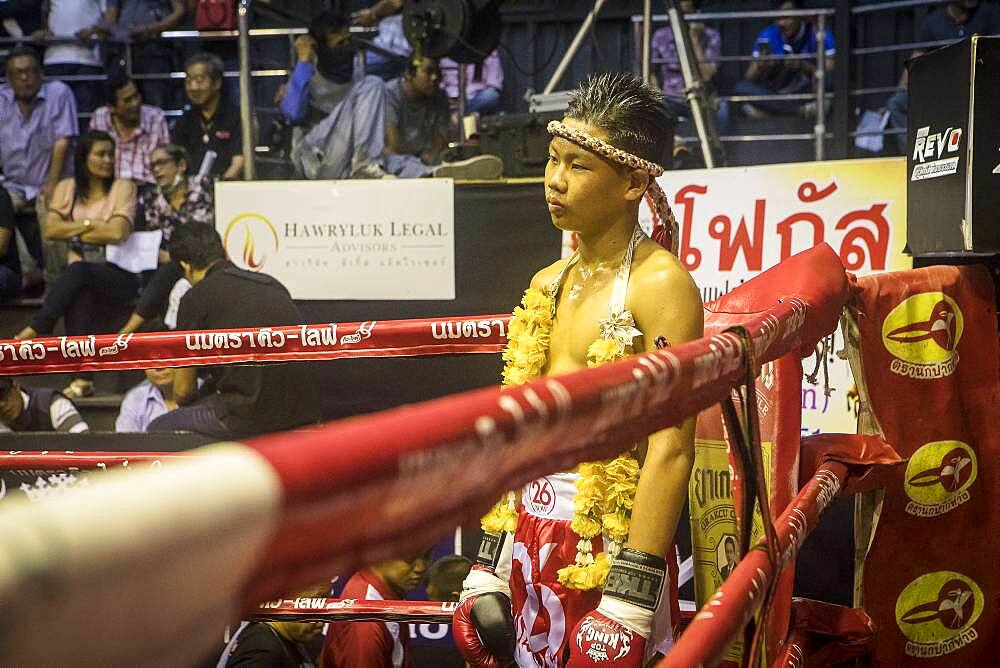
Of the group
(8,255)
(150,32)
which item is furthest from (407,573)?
(150,32)

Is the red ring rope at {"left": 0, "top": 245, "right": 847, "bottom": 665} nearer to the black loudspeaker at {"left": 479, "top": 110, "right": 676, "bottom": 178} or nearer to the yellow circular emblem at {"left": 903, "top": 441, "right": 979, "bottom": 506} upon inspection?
the yellow circular emblem at {"left": 903, "top": 441, "right": 979, "bottom": 506}

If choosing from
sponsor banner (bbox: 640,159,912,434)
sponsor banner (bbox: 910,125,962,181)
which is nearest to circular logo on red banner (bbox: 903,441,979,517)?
sponsor banner (bbox: 910,125,962,181)

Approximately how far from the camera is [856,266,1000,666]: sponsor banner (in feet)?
6.97

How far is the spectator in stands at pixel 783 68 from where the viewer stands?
6.79m

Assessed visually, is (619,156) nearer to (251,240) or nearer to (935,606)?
(935,606)

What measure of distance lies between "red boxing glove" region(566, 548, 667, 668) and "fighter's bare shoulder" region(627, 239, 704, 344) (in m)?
0.38

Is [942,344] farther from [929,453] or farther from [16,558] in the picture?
[16,558]

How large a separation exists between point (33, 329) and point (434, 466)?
4789 millimetres

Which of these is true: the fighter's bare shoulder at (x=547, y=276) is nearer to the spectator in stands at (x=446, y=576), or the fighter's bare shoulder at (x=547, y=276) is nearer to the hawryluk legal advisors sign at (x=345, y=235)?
the spectator in stands at (x=446, y=576)

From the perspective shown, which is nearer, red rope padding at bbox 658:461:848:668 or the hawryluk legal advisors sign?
red rope padding at bbox 658:461:848:668

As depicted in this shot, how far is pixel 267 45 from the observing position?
7.81 metres

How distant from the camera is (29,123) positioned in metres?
5.97

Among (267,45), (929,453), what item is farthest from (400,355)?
(267,45)

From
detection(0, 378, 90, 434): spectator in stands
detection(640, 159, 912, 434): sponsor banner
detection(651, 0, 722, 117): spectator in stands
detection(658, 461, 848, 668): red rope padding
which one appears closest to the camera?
detection(658, 461, 848, 668): red rope padding
